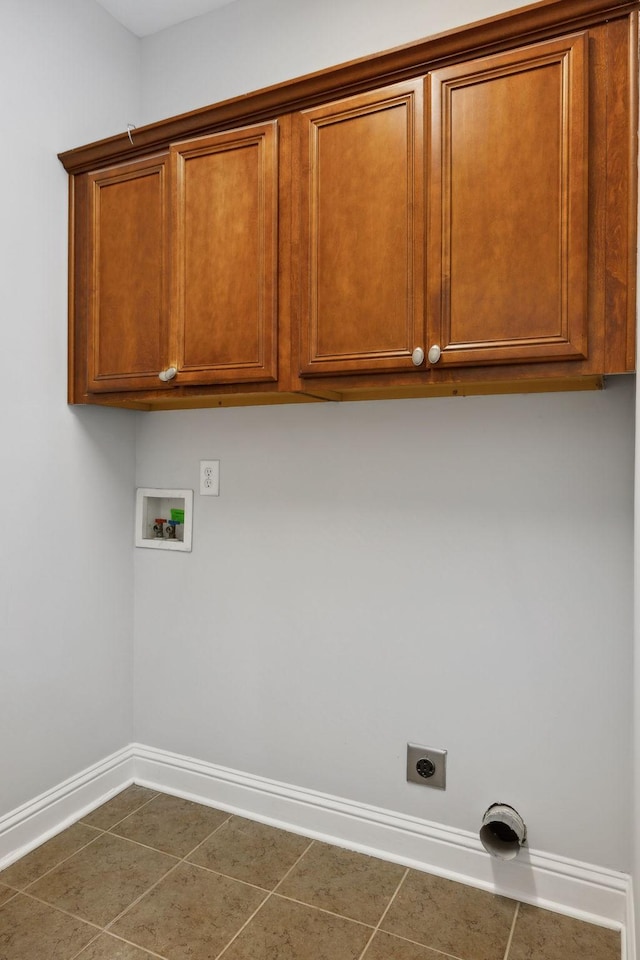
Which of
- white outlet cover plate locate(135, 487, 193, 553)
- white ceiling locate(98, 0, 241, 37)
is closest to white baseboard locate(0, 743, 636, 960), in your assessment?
white outlet cover plate locate(135, 487, 193, 553)

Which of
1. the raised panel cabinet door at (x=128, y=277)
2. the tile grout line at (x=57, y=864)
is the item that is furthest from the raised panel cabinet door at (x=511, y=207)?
the tile grout line at (x=57, y=864)

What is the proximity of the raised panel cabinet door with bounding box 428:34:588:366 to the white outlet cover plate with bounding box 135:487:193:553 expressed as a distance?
1.11m

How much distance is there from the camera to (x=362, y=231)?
60.2 inches

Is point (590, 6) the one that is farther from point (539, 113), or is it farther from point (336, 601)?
point (336, 601)

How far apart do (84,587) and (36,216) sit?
1.18 meters

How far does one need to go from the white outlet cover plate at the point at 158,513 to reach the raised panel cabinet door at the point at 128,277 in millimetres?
443

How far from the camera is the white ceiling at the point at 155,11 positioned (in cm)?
210

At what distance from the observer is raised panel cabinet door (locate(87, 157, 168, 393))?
1.82 meters

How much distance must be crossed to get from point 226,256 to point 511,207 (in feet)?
Result: 2.46

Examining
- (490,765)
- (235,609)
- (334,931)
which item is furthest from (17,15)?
(334,931)

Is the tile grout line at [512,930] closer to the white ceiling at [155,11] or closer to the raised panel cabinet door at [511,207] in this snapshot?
the raised panel cabinet door at [511,207]

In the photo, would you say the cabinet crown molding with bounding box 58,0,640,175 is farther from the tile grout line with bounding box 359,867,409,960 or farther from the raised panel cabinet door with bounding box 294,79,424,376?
the tile grout line with bounding box 359,867,409,960

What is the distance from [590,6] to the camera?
128 centimetres

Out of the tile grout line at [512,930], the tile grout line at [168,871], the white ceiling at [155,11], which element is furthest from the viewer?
the white ceiling at [155,11]
